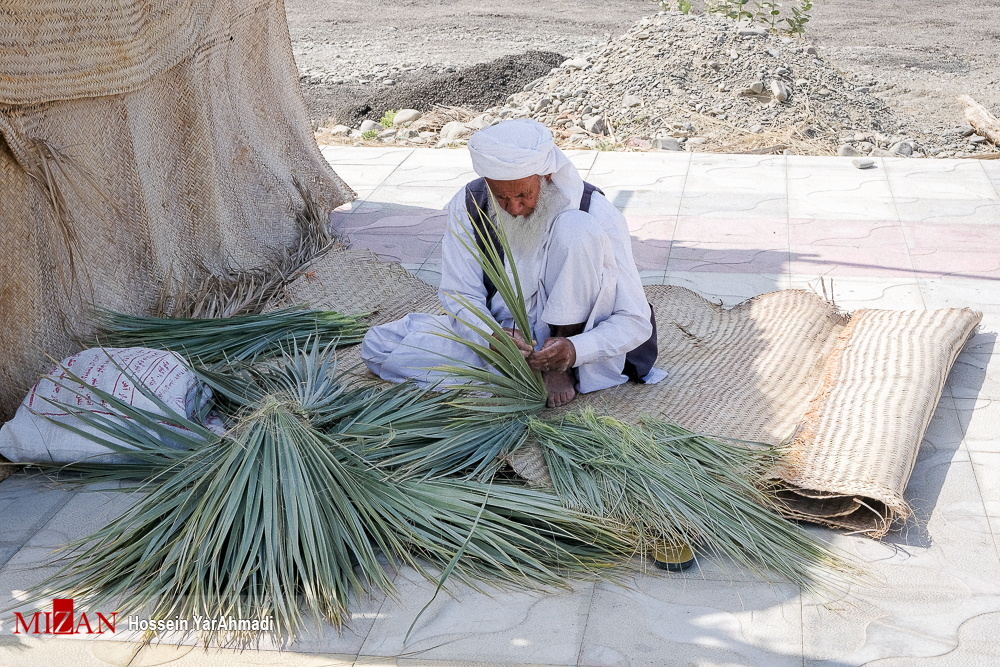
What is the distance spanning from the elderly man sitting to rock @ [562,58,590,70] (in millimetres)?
5337

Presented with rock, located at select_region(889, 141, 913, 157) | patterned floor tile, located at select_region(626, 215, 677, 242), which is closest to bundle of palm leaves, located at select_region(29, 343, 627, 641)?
patterned floor tile, located at select_region(626, 215, 677, 242)

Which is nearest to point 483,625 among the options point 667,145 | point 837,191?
point 837,191

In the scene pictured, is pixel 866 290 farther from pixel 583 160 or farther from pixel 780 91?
pixel 780 91

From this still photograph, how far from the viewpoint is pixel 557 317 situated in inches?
103

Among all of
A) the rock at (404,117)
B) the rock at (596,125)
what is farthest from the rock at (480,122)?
the rock at (596,125)

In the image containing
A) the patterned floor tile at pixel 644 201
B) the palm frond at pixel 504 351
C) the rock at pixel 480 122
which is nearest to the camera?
the palm frond at pixel 504 351

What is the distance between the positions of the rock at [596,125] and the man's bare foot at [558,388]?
412cm

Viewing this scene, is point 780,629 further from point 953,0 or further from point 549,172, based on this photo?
point 953,0

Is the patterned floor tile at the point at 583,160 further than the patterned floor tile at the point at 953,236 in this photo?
Yes

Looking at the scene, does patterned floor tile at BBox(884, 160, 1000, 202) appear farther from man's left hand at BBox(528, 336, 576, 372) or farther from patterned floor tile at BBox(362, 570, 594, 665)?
patterned floor tile at BBox(362, 570, 594, 665)

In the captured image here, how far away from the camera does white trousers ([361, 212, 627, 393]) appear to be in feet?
8.43

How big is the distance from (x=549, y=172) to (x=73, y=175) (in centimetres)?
159

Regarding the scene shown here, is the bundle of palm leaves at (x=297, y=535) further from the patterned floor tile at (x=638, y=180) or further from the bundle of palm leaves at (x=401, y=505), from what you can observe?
the patterned floor tile at (x=638, y=180)

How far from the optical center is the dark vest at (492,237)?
265 centimetres
